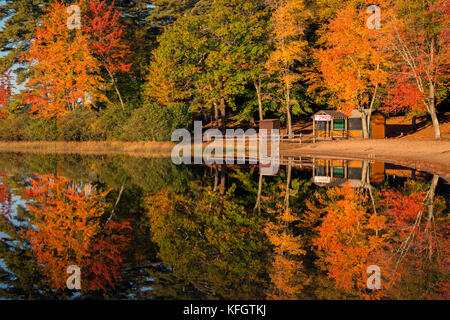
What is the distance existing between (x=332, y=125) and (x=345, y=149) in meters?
8.91

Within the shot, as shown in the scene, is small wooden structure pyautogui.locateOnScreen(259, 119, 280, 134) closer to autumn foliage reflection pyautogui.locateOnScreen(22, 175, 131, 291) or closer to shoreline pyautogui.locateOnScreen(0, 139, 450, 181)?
shoreline pyautogui.locateOnScreen(0, 139, 450, 181)

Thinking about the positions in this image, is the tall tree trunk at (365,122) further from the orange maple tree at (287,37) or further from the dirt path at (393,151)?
the orange maple tree at (287,37)

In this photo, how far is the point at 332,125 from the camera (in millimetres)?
40062

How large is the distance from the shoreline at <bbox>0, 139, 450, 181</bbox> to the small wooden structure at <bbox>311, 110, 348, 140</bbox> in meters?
5.74

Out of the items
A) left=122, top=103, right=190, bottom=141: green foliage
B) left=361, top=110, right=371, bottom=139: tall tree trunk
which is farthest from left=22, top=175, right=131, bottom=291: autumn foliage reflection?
left=361, top=110, right=371, bottom=139: tall tree trunk

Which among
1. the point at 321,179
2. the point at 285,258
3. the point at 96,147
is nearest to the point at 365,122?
the point at 321,179

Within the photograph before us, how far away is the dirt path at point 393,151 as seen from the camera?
2117cm

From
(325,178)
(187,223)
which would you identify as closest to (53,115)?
(325,178)

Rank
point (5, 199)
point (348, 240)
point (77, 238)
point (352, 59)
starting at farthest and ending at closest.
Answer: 1. point (352, 59)
2. point (5, 199)
3. point (77, 238)
4. point (348, 240)

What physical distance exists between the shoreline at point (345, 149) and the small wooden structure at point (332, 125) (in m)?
5.74

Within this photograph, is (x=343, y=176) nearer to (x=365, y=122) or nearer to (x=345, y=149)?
→ (x=345, y=149)

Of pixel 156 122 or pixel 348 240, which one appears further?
pixel 156 122

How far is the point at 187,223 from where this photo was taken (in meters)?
9.20
